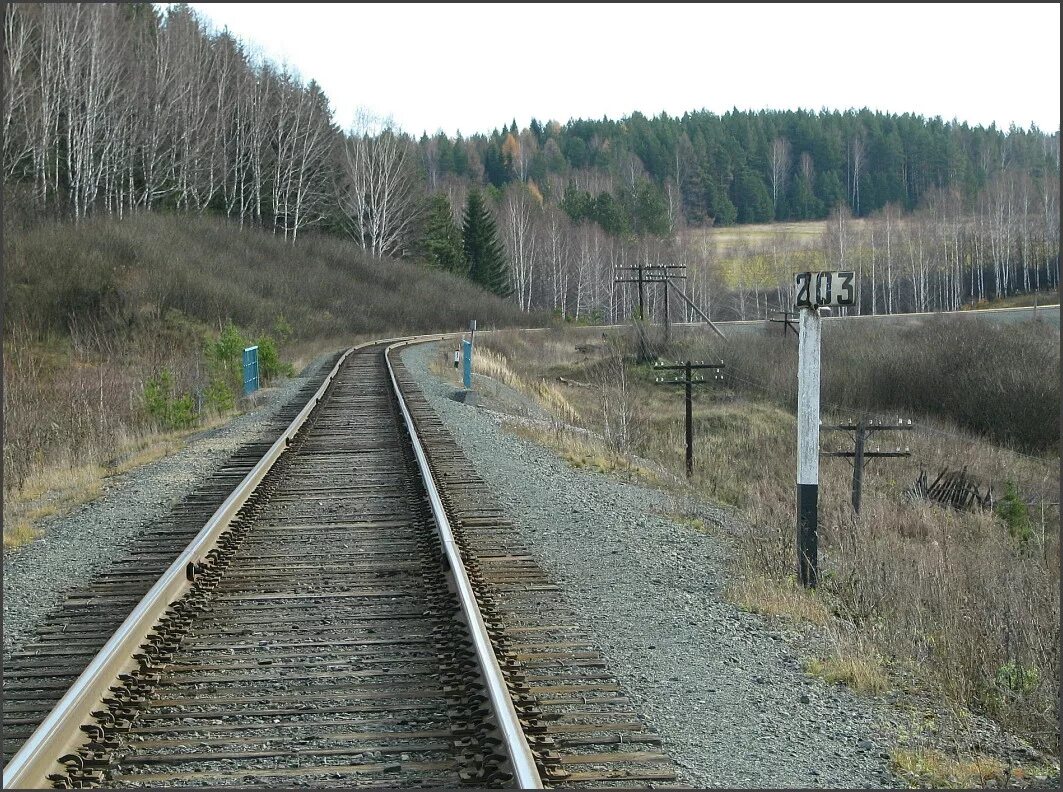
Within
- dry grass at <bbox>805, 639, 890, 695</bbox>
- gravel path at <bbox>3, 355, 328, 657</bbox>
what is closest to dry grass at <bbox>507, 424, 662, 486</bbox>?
gravel path at <bbox>3, 355, 328, 657</bbox>

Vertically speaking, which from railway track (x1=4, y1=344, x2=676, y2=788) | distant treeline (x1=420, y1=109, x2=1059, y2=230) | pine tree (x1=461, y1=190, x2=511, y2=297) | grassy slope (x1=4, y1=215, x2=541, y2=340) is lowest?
railway track (x1=4, y1=344, x2=676, y2=788)

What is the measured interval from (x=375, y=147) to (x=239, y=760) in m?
66.9

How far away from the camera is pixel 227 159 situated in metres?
60.7

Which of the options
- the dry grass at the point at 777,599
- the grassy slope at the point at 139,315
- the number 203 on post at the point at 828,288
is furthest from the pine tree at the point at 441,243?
the dry grass at the point at 777,599

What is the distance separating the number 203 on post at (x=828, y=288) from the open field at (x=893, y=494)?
1.87 metres

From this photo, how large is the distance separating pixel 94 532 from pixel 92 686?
472 cm

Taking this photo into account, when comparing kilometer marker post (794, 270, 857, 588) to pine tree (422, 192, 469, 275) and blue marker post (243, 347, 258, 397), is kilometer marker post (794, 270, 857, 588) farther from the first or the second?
pine tree (422, 192, 469, 275)

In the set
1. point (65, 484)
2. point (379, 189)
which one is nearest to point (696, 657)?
point (65, 484)

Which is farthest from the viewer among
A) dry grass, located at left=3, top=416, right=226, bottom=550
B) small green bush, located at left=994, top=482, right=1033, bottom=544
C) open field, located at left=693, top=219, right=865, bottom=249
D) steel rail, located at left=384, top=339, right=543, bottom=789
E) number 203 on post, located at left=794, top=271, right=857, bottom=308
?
Answer: open field, located at left=693, top=219, right=865, bottom=249

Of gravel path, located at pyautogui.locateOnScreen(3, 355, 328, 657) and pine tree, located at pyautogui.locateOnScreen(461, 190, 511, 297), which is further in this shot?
pine tree, located at pyautogui.locateOnScreen(461, 190, 511, 297)

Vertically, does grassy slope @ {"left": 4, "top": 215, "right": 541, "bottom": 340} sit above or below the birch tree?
below

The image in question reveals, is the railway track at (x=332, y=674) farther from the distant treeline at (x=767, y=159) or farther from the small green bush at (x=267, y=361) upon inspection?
the distant treeline at (x=767, y=159)

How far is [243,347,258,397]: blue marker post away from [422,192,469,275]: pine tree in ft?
177

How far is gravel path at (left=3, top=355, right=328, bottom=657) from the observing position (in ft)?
21.7
